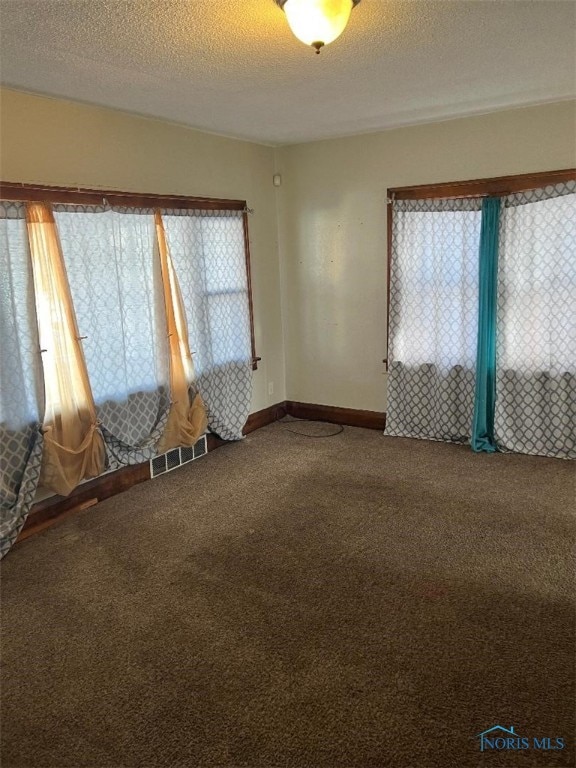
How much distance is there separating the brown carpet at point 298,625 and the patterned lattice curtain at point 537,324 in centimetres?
37

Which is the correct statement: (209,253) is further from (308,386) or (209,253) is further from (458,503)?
(458,503)

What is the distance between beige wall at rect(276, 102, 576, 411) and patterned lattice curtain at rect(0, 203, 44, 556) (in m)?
2.58

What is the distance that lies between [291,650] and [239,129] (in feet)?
11.8

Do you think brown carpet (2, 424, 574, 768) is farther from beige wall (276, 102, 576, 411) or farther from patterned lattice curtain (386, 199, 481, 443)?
beige wall (276, 102, 576, 411)

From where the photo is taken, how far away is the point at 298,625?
2480mm

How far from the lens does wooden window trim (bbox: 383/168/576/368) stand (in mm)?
3957

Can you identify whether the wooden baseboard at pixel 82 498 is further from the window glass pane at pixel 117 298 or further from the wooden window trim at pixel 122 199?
the wooden window trim at pixel 122 199

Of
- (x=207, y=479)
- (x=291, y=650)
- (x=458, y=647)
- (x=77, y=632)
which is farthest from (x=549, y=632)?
(x=207, y=479)

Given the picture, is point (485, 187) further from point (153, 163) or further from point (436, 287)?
point (153, 163)

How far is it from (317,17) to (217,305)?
2699 millimetres

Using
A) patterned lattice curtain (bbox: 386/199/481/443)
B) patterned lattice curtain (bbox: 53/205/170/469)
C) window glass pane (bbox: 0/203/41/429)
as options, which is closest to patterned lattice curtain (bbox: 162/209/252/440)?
patterned lattice curtain (bbox: 53/205/170/469)

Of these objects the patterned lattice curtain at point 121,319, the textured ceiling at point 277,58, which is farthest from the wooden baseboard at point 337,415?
the textured ceiling at point 277,58

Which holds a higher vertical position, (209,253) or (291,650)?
(209,253)

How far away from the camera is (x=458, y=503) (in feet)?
11.6
